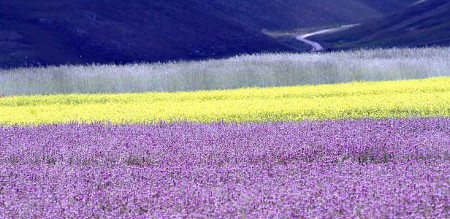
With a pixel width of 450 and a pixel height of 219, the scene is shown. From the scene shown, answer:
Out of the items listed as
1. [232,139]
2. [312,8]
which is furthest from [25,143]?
[312,8]

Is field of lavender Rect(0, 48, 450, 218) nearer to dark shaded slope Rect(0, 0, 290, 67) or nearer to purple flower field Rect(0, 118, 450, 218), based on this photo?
purple flower field Rect(0, 118, 450, 218)

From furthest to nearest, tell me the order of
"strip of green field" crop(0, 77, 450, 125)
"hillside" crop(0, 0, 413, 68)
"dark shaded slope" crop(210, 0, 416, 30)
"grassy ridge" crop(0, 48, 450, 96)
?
"dark shaded slope" crop(210, 0, 416, 30) < "hillside" crop(0, 0, 413, 68) < "grassy ridge" crop(0, 48, 450, 96) < "strip of green field" crop(0, 77, 450, 125)

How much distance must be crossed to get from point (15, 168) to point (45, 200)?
2257 mm

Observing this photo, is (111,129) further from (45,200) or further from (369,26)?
(369,26)

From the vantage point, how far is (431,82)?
76.0 feet

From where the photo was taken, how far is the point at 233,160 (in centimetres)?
1062

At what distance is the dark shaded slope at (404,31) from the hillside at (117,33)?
6.74 m

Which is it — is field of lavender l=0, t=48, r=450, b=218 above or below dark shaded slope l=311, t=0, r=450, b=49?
above

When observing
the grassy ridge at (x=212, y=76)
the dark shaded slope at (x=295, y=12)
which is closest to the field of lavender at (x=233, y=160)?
the grassy ridge at (x=212, y=76)

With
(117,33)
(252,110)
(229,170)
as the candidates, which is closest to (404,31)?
(117,33)

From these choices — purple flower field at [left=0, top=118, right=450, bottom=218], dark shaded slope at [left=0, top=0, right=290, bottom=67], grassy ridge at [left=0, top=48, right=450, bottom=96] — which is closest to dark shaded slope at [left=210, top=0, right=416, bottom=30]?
dark shaded slope at [left=0, top=0, right=290, bottom=67]

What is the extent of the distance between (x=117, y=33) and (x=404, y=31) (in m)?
22.9

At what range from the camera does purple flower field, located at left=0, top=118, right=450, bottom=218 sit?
25.7 ft

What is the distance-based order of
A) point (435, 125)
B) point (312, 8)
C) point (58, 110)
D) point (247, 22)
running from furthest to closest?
point (312, 8) → point (247, 22) → point (58, 110) → point (435, 125)
